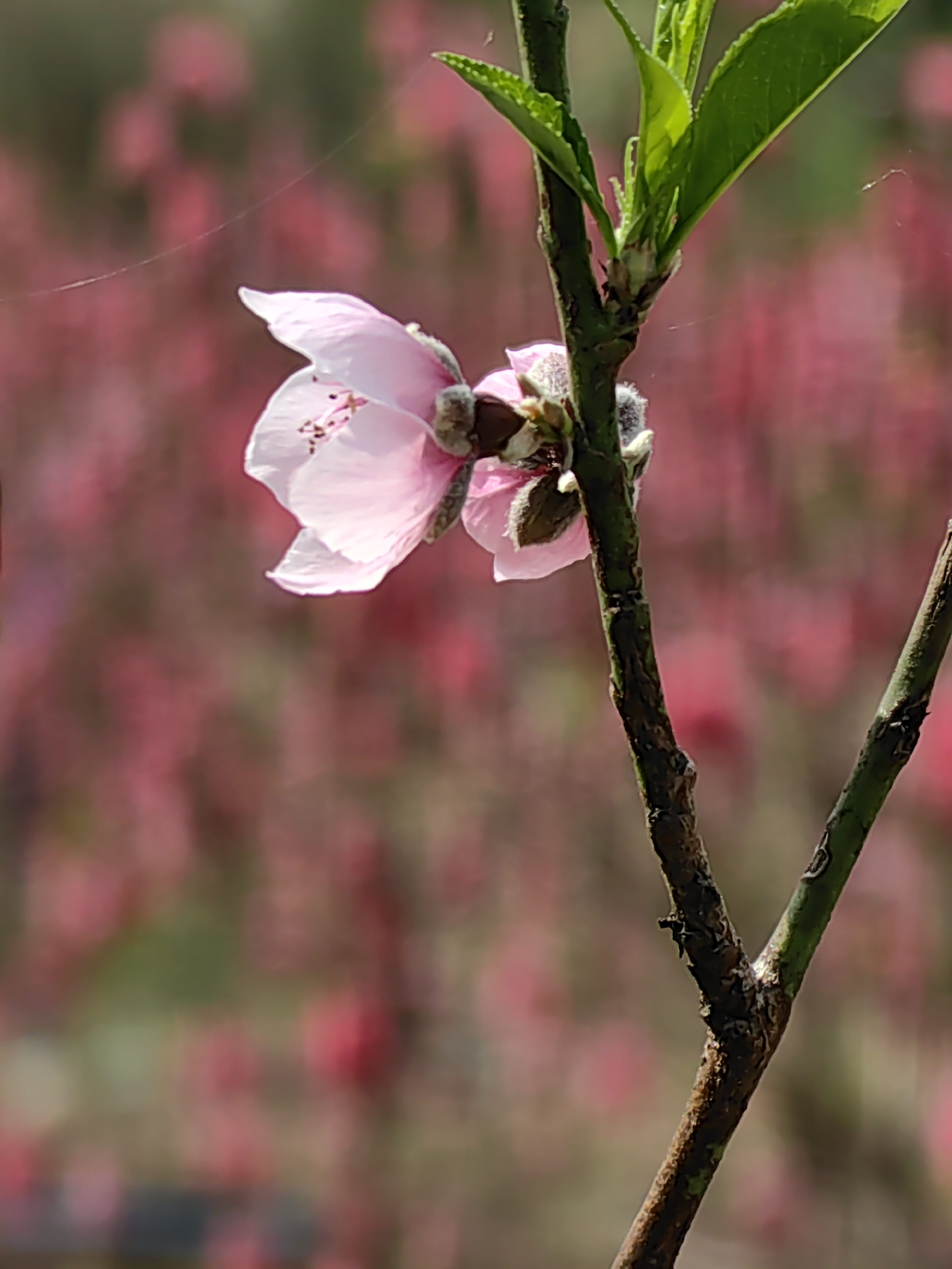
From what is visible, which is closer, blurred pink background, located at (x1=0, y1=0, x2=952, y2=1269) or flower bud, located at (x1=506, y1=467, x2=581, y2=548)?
flower bud, located at (x1=506, y1=467, x2=581, y2=548)

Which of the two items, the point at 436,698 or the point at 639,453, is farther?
the point at 436,698

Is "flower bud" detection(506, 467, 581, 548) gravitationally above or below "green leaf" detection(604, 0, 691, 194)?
below

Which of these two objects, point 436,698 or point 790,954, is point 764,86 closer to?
point 790,954

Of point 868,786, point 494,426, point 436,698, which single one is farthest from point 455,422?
point 436,698

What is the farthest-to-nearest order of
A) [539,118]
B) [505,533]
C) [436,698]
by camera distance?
[436,698]
[505,533]
[539,118]

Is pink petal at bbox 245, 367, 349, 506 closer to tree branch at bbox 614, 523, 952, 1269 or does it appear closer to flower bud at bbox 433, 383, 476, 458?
flower bud at bbox 433, 383, 476, 458

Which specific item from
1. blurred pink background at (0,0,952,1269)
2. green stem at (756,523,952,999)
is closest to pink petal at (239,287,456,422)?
green stem at (756,523,952,999)
